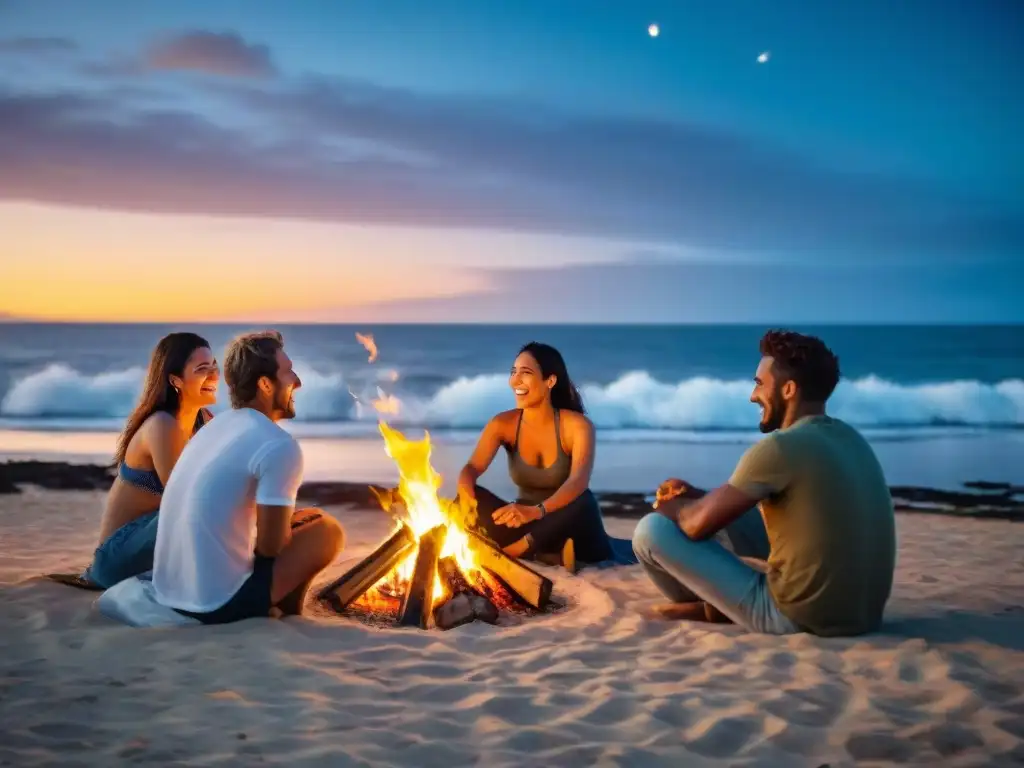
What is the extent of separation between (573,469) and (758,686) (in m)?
2.97

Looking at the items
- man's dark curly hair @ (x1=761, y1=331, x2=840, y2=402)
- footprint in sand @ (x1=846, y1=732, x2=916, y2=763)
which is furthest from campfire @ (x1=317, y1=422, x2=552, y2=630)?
footprint in sand @ (x1=846, y1=732, x2=916, y2=763)

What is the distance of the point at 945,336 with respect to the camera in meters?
54.9

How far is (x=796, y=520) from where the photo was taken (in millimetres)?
4820

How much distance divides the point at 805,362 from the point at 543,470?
295 cm

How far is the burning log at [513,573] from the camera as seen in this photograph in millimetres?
6000

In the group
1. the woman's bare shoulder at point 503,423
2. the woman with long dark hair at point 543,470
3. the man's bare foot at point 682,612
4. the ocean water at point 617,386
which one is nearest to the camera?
the man's bare foot at point 682,612

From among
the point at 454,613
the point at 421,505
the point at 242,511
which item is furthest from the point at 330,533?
the point at 421,505

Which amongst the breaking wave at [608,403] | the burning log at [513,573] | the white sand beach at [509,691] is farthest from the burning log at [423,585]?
the breaking wave at [608,403]

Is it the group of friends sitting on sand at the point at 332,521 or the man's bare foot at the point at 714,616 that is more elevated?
the group of friends sitting on sand at the point at 332,521

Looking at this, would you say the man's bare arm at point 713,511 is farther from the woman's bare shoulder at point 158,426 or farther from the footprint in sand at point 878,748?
the woman's bare shoulder at point 158,426

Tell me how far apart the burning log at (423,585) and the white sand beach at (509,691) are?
19 cm

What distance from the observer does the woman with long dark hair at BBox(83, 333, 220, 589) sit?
18.6 feet

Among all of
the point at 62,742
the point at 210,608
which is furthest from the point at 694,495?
the point at 62,742

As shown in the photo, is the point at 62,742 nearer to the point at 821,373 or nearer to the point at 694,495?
the point at 694,495
